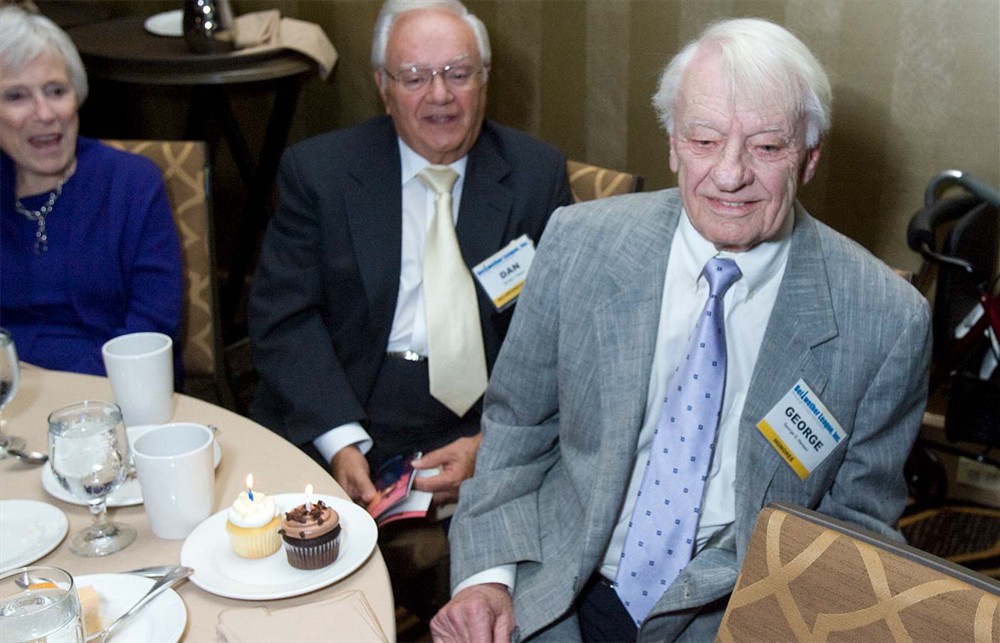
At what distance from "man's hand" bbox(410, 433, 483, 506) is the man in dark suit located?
6cm

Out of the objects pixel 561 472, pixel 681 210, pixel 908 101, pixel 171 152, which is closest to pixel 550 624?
pixel 561 472

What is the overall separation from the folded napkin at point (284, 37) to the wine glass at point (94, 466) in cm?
250

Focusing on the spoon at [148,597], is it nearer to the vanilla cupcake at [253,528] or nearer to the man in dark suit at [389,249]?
the vanilla cupcake at [253,528]

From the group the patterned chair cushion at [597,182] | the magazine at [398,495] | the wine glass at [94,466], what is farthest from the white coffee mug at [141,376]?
the patterned chair cushion at [597,182]

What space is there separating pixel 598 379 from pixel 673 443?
157 mm

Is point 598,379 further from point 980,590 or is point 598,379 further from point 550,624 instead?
point 980,590

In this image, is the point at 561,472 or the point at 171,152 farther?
the point at 171,152

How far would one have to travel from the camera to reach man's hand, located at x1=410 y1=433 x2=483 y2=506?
211 cm

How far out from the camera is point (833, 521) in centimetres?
104

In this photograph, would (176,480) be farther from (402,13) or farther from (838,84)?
(838,84)

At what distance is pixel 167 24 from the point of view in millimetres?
3928

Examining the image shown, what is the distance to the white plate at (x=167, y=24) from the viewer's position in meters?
3.83

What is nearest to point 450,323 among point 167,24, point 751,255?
point 751,255

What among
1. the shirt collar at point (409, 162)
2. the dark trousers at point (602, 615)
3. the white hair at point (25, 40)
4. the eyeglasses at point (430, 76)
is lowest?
the dark trousers at point (602, 615)
